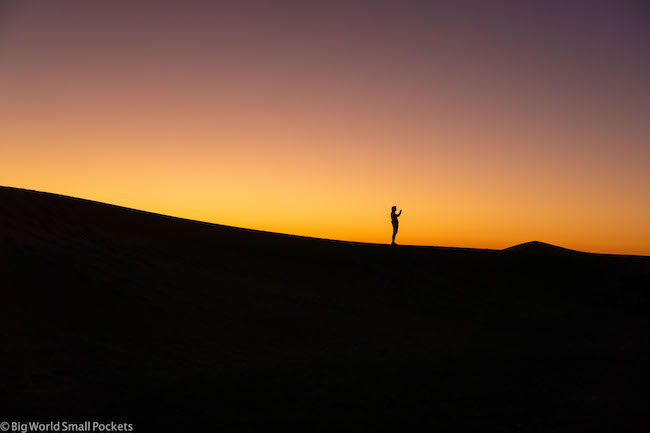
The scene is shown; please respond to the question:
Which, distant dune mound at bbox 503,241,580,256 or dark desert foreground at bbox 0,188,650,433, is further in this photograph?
distant dune mound at bbox 503,241,580,256

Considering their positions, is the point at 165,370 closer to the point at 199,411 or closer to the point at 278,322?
the point at 199,411

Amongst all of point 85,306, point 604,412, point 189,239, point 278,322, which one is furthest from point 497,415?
point 189,239

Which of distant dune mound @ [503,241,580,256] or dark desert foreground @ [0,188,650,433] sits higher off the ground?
distant dune mound @ [503,241,580,256]

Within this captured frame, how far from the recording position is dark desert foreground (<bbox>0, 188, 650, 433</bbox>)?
245 inches

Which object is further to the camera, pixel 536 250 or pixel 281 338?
pixel 536 250

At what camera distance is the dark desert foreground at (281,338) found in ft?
20.4

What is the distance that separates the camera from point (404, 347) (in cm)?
967

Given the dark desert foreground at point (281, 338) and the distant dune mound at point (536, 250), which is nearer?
the dark desert foreground at point (281, 338)

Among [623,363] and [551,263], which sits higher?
[551,263]

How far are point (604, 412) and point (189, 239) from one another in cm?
1269

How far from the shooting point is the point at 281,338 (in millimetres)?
9594

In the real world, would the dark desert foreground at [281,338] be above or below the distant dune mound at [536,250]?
below

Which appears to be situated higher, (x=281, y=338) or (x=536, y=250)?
(x=536, y=250)

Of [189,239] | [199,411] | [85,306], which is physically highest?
[189,239]
